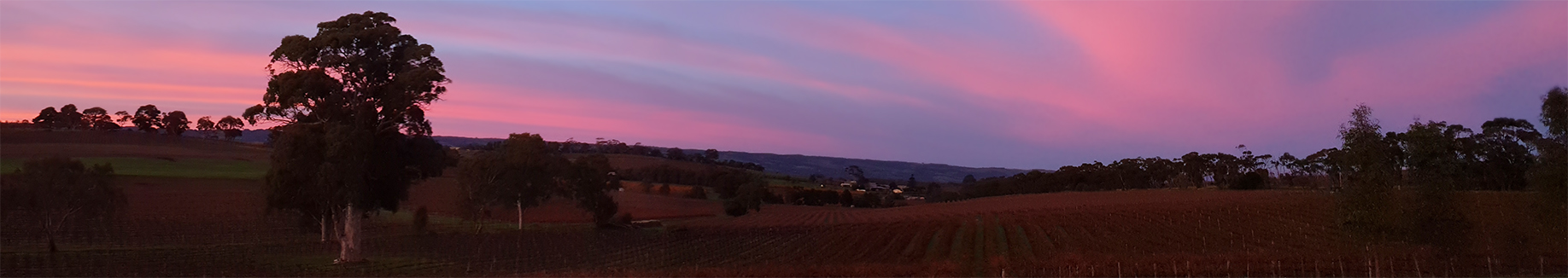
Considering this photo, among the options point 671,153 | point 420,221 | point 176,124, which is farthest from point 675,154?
point 420,221

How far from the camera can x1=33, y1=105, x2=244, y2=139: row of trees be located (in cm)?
6109

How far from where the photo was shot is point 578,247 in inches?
1720

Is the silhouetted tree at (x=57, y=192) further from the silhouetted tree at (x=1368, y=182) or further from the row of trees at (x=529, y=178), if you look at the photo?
the silhouetted tree at (x=1368, y=182)

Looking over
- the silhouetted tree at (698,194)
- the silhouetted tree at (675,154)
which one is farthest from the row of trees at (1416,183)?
the silhouetted tree at (675,154)

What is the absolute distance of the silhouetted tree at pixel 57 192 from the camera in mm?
31781

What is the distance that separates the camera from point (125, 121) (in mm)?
78562

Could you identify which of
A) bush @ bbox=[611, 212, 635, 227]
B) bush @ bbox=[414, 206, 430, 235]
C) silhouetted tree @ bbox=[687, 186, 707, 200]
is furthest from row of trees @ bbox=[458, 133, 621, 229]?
silhouetted tree @ bbox=[687, 186, 707, 200]

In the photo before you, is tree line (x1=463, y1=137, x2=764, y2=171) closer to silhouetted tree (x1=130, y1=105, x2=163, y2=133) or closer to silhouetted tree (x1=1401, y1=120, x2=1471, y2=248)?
silhouetted tree (x1=130, y1=105, x2=163, y2=133)

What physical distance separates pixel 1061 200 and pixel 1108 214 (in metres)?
37.6

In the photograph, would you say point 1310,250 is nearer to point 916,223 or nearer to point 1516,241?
point 1516,241

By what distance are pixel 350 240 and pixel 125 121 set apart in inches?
2687

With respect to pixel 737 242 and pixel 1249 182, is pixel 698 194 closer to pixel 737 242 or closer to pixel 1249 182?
pixel 737 242

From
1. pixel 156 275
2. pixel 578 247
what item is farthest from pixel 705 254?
pixel 156 275

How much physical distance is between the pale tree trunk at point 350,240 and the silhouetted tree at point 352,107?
3 centimetres
